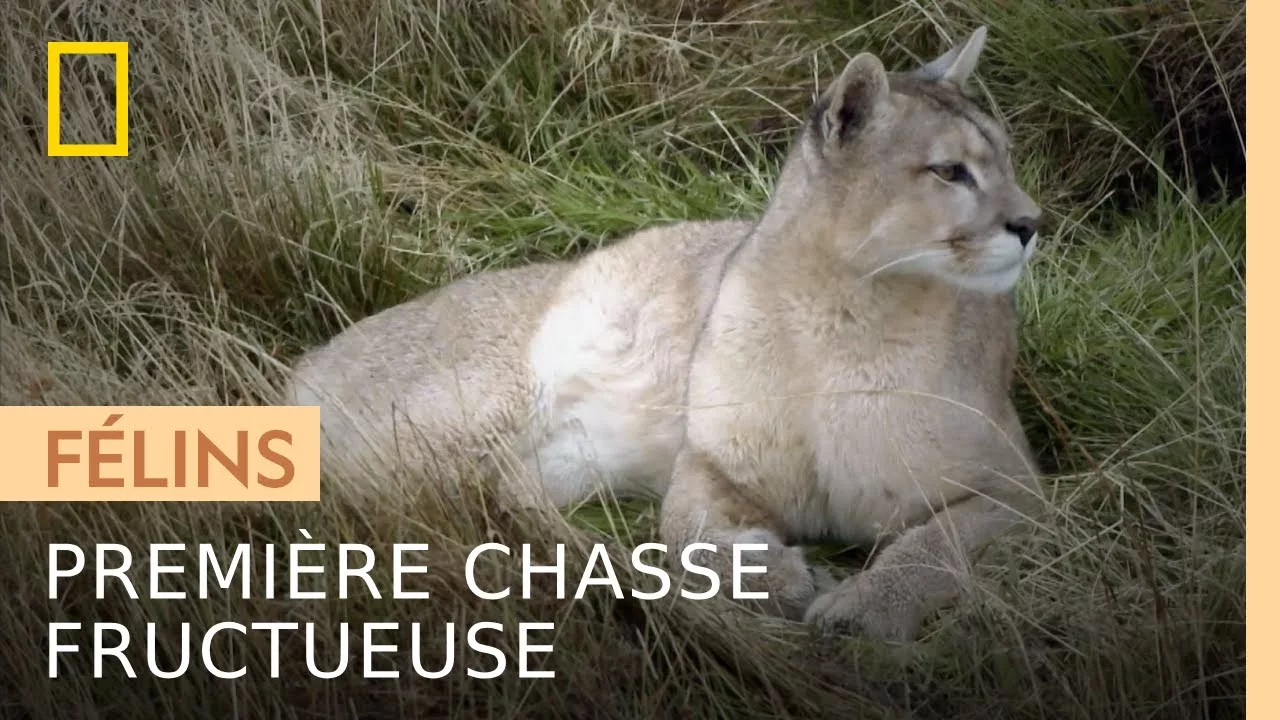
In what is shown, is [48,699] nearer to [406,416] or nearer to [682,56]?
[406,416]

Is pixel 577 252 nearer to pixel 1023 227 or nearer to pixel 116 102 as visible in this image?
pixel 116 102

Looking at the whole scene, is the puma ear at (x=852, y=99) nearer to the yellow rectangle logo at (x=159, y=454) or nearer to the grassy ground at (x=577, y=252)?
the grassy ground at (x=577, y=252)

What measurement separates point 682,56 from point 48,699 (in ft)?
13.9

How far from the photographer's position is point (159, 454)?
5.40 metres

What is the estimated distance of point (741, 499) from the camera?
17.9 feet

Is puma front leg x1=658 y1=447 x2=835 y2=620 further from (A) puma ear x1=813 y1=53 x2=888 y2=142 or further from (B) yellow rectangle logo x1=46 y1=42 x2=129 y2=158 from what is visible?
(B) yellow rectangle logo x1=46 y1=42 x2=129 y2=158

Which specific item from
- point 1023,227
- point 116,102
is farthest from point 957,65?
point 116,102

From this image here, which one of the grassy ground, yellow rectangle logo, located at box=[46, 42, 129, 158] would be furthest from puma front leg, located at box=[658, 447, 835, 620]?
yellow rectangle logo, located at box=[46, 42, 129, 158]

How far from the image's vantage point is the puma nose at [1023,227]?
16.9ft

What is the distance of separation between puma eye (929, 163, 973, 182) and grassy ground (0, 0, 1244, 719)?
29.0 inches

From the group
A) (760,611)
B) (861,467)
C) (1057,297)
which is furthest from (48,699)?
(1057,297)

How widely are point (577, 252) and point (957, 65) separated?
2031 mm

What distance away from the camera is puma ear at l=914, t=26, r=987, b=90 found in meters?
5.64

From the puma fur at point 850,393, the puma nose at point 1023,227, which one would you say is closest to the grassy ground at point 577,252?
the puma fur at point 850,393
